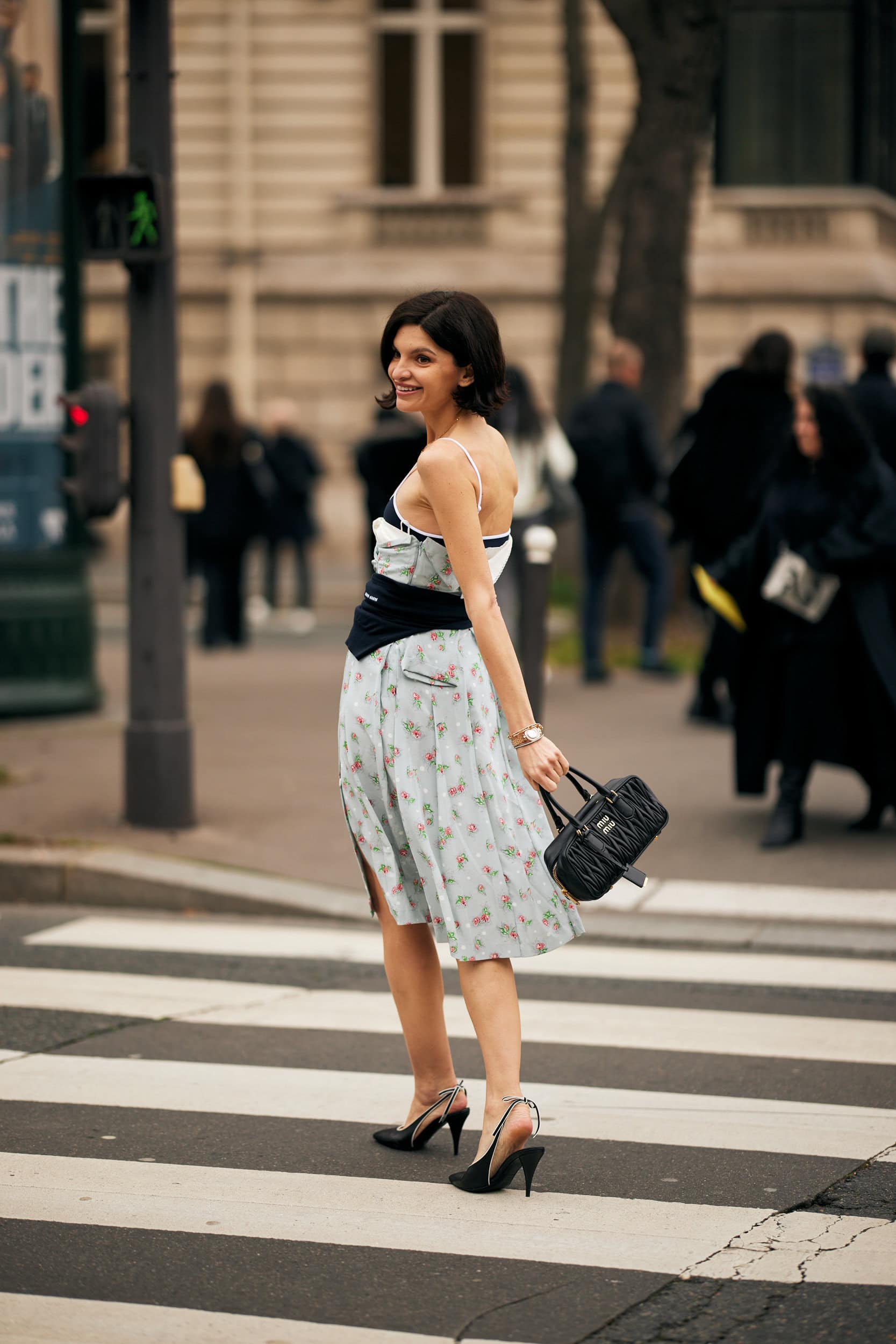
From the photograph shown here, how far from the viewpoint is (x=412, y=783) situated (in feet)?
13.3

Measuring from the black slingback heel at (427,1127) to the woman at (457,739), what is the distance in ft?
0.67

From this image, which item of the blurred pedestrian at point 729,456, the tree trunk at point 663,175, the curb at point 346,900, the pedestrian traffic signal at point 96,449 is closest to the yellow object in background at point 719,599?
the blurred pedestrian at point 729,456

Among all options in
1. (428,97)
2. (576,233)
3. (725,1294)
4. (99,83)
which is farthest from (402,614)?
(99,83)

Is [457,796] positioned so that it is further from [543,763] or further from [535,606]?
[535,606]

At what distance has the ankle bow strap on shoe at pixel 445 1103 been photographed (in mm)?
4320

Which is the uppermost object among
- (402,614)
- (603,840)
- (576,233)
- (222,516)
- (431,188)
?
(431,188)

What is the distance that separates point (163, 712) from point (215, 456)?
282 inches

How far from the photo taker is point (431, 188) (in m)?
24.9

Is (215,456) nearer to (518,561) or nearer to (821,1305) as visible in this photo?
(518,561)

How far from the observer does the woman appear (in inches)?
158

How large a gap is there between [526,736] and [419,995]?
66cm

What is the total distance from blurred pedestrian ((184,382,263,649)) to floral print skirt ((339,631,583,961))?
1031 centimetres

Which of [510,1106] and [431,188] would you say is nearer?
[510,1106]

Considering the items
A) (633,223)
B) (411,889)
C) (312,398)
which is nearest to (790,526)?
(411,889)
